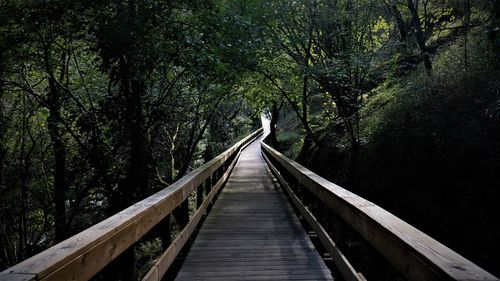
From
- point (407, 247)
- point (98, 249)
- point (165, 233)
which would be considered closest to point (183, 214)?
point (165, 233)

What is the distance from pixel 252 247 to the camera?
4.36 meters

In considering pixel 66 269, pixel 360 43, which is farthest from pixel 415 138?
pixel 66 269

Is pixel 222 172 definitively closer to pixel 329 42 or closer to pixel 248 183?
pixel 248 183

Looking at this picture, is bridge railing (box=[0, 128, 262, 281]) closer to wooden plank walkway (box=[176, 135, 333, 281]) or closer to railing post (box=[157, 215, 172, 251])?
railing post (box=[157, 215, 172, 251])

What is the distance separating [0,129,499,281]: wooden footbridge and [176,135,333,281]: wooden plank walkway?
0.03 feet

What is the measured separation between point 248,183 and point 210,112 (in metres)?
4.63

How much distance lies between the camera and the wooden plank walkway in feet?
11.5

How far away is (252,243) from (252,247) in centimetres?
18

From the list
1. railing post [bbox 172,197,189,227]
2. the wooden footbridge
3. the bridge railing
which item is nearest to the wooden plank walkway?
the wooden footbridge

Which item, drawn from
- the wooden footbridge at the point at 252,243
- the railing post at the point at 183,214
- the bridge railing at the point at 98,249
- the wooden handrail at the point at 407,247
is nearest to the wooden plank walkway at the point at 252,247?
the wooden footbridge at the point at 252,243

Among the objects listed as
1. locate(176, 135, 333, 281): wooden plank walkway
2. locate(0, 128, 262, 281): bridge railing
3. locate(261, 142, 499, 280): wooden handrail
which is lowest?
locate(176, 135, 333, 281): wooden plank walkway

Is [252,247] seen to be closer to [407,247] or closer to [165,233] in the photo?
[165,233]

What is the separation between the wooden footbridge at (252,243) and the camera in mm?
1596

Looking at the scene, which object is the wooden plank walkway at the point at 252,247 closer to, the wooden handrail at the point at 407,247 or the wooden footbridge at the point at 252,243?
the wooden footbridge at the point at 252,243
